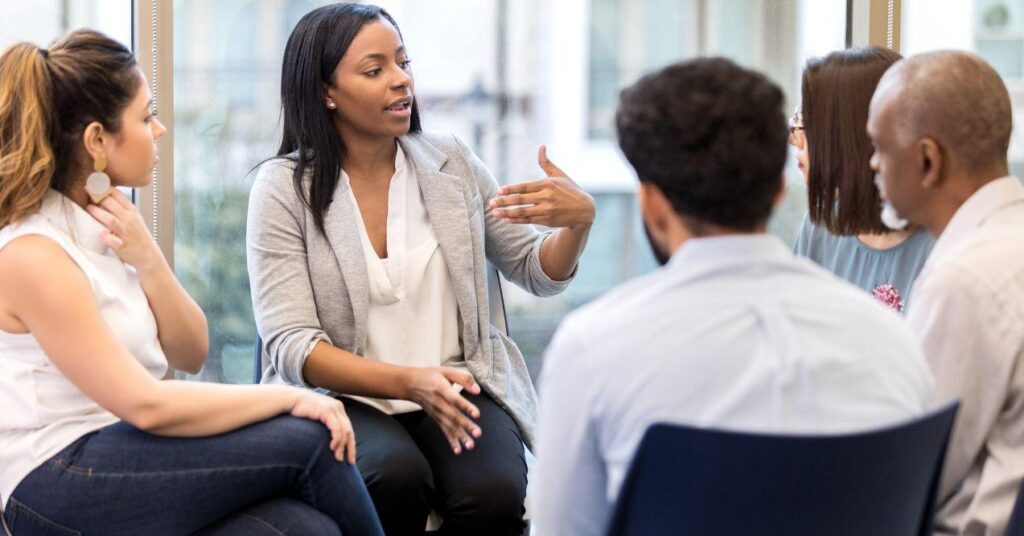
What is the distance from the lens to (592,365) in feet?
4.26

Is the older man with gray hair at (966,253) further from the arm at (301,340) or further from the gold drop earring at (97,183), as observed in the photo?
the gold drop earring at (97,183)

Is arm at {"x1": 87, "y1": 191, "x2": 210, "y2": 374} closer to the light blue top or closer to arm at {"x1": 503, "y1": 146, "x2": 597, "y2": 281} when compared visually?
arm at {"x1": 503, "y1": 146, "x2": 597, "y2": 281}

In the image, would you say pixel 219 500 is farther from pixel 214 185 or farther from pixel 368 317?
pixel 214 185

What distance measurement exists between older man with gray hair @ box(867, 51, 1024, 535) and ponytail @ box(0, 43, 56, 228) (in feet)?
4.47

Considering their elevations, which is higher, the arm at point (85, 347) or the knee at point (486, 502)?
the arm at point (85, 347)

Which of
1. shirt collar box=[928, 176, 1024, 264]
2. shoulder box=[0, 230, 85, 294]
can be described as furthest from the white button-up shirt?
shoulder box=[0, 230, 85, 294]

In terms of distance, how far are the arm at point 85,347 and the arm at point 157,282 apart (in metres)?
0.18

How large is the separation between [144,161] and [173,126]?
82 cm

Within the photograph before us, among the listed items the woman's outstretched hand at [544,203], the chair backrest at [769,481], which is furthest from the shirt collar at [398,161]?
the chair backrest at [769,481]

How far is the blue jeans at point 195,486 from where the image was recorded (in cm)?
185

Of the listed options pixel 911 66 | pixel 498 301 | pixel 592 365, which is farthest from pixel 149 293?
pixel 911 66

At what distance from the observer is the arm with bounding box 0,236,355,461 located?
1854 mm

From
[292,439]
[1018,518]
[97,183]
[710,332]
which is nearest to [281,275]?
[97,183]

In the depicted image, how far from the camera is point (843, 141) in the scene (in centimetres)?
244
